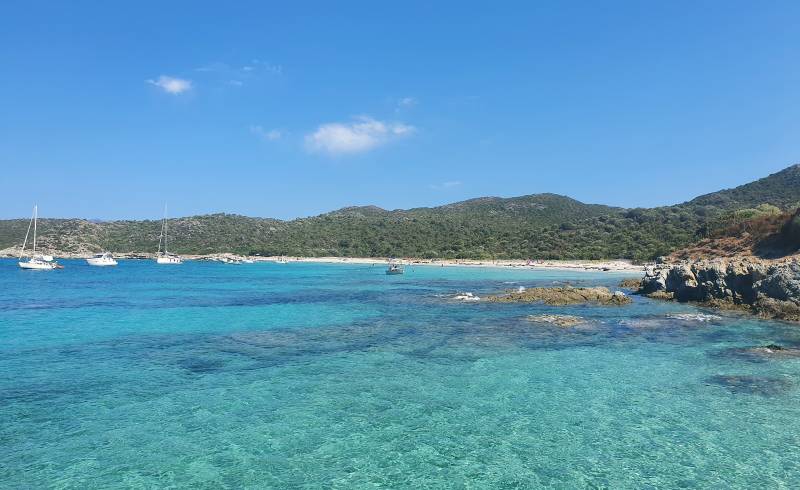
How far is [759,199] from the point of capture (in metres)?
121

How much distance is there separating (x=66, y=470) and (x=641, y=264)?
296ft

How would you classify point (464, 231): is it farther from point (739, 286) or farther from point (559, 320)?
point (559, 320)

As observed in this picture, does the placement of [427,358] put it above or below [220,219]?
below

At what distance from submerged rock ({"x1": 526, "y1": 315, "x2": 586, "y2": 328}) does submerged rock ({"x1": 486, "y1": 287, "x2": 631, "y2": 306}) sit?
7590mm

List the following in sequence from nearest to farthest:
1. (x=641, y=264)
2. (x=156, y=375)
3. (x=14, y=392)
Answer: (x=14, y=392), (x=156, y=375), (x=641, y=264)

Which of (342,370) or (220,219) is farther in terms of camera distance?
(220,219)

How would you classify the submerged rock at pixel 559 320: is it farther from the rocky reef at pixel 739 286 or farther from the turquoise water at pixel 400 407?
the rocky reef at pixel 739 286

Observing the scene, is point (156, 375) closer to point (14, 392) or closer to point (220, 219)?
point (14, 392)

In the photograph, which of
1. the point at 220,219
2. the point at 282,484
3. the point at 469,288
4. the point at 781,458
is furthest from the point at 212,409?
the point at 220,219

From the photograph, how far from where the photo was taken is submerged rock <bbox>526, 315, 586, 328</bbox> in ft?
91.4

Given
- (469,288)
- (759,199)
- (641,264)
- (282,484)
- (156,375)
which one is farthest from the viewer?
(759,199)

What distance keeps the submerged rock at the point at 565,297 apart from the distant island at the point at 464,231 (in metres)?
50.9

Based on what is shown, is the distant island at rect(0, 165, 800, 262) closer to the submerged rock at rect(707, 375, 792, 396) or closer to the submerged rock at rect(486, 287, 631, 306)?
the submerged rock at rect(486, 287, 631, 306)

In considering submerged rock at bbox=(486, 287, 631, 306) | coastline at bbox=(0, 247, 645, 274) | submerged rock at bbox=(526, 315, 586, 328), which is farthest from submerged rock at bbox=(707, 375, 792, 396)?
coastline at bbox=(0, 247, 645, 274)
